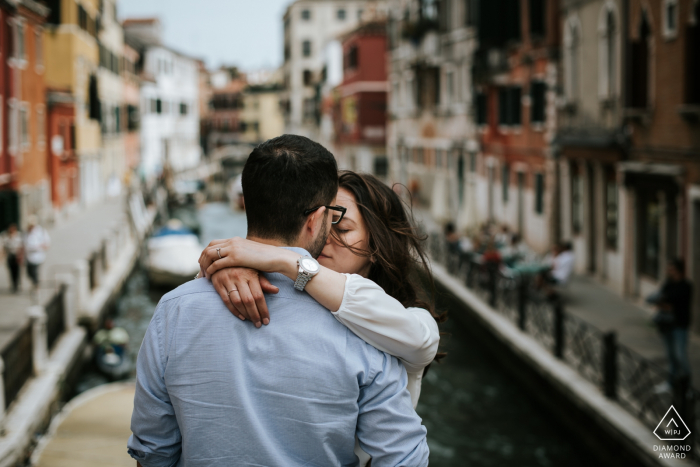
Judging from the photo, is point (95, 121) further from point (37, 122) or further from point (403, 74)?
point (403, 74)

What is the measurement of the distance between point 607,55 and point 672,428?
1005 cm

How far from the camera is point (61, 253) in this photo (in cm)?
2092

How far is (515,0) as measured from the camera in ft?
66.4

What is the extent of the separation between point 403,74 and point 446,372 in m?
24.3

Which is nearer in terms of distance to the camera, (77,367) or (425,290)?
(425,290)

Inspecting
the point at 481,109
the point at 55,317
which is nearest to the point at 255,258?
the point at 55,317

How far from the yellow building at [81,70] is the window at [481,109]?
47.2 feet

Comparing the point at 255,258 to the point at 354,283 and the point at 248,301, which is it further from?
the point at 354,283

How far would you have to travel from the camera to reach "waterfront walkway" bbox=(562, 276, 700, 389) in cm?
986

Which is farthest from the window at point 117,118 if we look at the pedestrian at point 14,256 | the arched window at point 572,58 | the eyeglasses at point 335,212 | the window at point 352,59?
the eyeglasses at point 335,212

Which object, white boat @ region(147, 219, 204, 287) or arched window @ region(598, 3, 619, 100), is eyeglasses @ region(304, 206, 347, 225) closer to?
arched window @ region(598, 3, 619, 100)

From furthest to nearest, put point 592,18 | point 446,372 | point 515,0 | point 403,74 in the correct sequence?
point 403,74 → point 515,0 → point 592,18 → point 446,372

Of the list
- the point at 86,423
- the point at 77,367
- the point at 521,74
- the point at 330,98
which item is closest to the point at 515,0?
the point at 521,74

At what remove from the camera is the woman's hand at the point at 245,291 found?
1.65 meters
